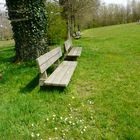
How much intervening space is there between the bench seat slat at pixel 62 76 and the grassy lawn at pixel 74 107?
0.77 ft

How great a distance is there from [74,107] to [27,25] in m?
4.38

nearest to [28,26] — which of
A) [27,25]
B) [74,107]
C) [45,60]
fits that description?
[27,25]

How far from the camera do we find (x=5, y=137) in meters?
3.89

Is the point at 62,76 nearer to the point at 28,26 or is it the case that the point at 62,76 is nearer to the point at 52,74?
the point at 52,74

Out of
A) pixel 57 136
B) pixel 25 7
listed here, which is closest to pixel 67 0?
pixel 25 7

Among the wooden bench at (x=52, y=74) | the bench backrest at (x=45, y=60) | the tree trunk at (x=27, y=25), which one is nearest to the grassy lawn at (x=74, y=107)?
the wooden bench at (x=52, y=74)

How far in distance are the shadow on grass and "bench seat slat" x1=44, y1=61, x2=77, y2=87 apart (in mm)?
526

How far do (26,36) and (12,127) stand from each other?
15.5 ft

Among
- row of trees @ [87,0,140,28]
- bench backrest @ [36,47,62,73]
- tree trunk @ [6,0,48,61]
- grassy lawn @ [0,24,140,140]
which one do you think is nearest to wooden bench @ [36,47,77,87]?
bench backrest @ [36,47,62,73]

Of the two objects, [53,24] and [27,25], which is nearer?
[27,25]

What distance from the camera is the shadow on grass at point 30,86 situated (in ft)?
19.0

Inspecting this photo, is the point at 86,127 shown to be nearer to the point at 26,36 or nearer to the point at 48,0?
the point at 26,36

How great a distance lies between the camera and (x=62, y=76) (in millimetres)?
5984

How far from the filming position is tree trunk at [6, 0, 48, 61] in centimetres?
827
